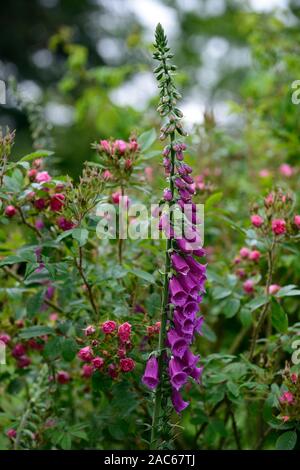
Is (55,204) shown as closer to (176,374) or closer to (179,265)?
(179,265)

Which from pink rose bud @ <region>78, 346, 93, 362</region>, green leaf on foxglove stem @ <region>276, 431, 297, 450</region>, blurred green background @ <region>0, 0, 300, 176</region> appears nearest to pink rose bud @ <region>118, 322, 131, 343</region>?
pink rose bud @ <region>78, 346, 93, 362</region>

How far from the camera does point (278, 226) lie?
78.1 inches

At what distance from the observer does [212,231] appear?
9.29ft

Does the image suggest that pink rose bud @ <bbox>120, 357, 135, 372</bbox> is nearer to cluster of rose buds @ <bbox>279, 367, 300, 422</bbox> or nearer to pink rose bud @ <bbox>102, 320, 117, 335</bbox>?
pink rose bud @ <bbox>102, 320, 117, 335</bbox>

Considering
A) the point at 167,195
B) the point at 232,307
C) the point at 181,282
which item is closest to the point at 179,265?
the point at 181,282

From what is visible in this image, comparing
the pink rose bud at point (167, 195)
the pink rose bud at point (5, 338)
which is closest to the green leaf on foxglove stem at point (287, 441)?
the pink rose bud at point (167, 195)

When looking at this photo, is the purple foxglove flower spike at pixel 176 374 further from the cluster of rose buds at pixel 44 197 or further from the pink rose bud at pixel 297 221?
the pink rose bud at pixel 297 221

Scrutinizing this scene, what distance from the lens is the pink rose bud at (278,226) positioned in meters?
1.98

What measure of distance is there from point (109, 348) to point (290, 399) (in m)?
0.56

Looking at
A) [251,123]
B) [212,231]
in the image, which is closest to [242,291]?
[212,231]

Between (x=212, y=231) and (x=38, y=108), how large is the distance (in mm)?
987

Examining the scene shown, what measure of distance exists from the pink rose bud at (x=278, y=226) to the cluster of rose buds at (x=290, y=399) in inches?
18.4

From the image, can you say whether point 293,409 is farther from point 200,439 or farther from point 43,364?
point 43,364

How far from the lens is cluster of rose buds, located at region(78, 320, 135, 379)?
1.75 metres
